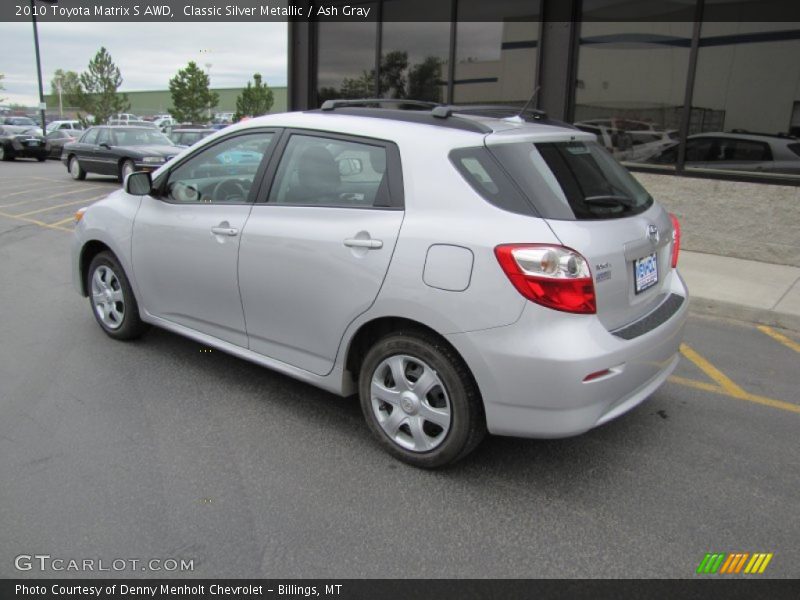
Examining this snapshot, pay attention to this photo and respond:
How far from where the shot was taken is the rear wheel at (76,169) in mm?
17984

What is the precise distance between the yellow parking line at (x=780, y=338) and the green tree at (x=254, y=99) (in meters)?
57.2

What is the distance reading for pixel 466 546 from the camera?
2.77m

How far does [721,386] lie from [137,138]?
15917 mm

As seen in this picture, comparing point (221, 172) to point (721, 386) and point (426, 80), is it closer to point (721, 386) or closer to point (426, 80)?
point (721, 386)

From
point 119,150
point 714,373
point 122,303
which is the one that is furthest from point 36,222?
point 714,373

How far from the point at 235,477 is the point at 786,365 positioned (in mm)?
4113

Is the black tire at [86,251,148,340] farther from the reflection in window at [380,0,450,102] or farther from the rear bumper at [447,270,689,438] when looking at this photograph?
the reflection in window at [380,0,450,102]

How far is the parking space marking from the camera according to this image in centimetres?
427

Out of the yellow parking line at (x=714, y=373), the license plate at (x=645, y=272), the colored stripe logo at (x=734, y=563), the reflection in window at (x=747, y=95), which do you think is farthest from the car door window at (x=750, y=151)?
the colored stripe logo at (x=734, y=563)

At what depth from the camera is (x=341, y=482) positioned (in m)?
3.24

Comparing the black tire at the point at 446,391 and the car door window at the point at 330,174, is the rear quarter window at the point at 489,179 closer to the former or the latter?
the car door window at the point at 330,174

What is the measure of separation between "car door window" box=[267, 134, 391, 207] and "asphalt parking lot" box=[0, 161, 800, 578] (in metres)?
1.27

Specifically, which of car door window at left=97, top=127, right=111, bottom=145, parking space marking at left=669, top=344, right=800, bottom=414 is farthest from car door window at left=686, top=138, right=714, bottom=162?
car door window at left=97, top=127, right=111, bottom=145
